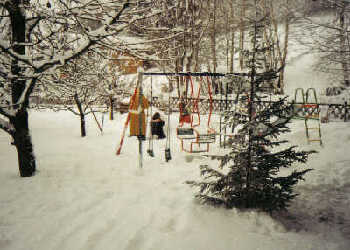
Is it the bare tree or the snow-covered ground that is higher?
the bare tree

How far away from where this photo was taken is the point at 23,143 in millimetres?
4637

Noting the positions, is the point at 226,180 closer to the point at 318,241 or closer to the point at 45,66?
the point at 318,241

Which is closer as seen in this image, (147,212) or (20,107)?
(147,212)

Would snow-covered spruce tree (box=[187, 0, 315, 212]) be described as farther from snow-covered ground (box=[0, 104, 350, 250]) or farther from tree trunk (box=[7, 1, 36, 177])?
tree trunk (box=[7, 1, 36, 177])

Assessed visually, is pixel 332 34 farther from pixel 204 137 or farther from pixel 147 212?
pixel 147 212

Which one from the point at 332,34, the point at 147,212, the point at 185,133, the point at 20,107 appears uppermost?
the point at 332,34

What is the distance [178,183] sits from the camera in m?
4.70

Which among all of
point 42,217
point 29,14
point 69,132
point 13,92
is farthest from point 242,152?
point 69,132

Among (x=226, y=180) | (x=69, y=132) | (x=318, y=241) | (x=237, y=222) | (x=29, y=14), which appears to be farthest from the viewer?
(x=69, y=132)

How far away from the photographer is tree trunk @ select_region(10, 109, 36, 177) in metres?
4.52

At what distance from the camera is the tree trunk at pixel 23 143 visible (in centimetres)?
452

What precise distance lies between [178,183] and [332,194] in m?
2.87

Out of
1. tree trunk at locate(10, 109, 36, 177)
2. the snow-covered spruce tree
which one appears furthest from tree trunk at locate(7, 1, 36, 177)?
the snow-covered spruce tree

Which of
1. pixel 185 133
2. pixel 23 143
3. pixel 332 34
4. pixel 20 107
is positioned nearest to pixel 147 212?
pixel 23 143
